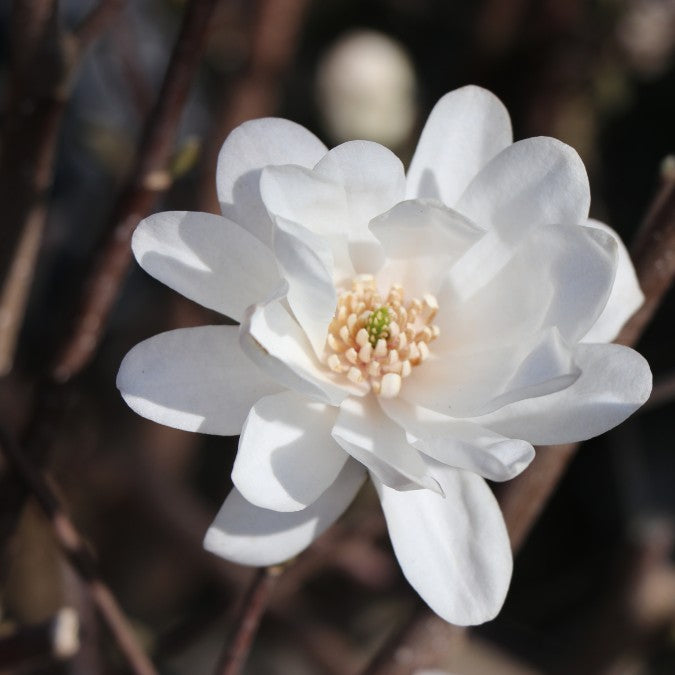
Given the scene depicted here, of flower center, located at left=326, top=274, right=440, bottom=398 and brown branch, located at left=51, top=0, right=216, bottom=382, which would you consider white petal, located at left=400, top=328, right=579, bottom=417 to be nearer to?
flower center, located at left=326, top=274, right=440, bottom=398

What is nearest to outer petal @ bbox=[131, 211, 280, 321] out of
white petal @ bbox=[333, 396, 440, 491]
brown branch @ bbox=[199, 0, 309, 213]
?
white petal @ bbox=[333, 396, 440, 491]

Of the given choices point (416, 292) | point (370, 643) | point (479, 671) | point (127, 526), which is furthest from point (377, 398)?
point (127, 526)

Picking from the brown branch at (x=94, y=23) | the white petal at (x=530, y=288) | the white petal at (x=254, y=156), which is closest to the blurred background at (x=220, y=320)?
the brown branch at (x=94, y=23)

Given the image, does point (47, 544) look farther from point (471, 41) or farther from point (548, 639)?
point (471, 41)

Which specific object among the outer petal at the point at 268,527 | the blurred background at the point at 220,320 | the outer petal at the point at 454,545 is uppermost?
the outer petal at the point at 454,545

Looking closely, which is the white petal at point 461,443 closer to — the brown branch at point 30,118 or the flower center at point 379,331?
the flower center at point 379,331

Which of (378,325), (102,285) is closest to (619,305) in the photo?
(378,325)
